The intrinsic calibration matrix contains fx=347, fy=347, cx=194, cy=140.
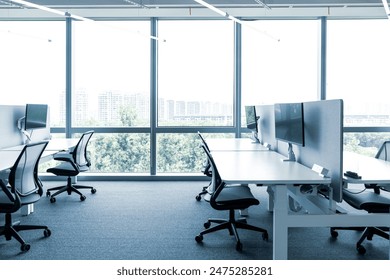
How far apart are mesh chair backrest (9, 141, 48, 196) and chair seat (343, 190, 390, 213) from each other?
267 cm

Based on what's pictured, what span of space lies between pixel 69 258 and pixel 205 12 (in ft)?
14.2

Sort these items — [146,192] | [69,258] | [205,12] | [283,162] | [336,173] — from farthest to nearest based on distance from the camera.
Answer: [205,12]
[146,192]
[283,162]
[69,258]
[336,173]

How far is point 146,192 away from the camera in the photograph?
16.6ft

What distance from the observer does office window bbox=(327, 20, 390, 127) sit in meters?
5.83

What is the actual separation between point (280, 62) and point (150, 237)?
13.2ft

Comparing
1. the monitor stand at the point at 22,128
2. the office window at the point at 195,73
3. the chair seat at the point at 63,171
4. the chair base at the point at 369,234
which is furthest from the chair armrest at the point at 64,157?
the chair base at the point at 369,234

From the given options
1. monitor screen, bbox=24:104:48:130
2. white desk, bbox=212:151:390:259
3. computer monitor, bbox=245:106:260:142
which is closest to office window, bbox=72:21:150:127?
monitor screen, bbox=24:104:48:130

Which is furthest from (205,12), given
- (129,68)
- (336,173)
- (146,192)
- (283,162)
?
(336,173)

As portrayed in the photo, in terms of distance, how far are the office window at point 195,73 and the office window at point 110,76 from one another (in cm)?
32

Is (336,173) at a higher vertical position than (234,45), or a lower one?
lower

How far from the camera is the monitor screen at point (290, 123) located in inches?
114

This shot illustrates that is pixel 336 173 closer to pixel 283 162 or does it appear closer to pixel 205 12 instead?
pixel 283 162

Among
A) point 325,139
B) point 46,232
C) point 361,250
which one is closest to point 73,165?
point 46,232

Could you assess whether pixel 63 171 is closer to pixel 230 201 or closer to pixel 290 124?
pixel 230 201
